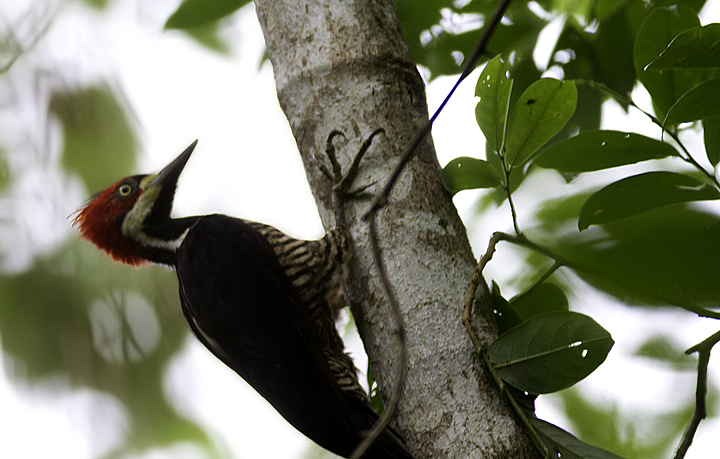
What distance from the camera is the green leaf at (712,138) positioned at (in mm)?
1009

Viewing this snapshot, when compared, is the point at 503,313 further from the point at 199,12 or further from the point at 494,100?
the point at 199,12

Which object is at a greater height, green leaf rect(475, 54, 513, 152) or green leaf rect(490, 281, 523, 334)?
green leaf rect(475, 54, 513, 152)

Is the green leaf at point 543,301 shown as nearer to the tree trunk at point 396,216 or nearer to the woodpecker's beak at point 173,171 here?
the tree trunk at point 396,216

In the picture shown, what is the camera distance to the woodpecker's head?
174 cm

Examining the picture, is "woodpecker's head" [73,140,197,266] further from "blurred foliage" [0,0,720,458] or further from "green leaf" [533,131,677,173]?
"green leaf" [533,131,677,173]

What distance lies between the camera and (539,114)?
3.37 ft

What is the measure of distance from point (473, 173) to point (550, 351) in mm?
341

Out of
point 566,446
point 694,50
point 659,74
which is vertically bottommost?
point 566,446

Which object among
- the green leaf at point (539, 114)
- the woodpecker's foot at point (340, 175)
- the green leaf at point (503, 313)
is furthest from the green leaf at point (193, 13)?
the green leaf at point (503, 313)

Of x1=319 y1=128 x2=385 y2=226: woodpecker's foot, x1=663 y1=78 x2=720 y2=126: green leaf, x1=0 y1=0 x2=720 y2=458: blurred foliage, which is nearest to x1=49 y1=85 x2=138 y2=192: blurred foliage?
x1=0 y1=0 x2=720 y2=458: blurred foliage

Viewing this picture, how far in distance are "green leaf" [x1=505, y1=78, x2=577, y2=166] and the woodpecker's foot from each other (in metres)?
0.27

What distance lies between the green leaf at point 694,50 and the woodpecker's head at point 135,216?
127cm

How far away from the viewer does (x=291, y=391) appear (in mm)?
1250

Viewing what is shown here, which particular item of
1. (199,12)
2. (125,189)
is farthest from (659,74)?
(125,189)
